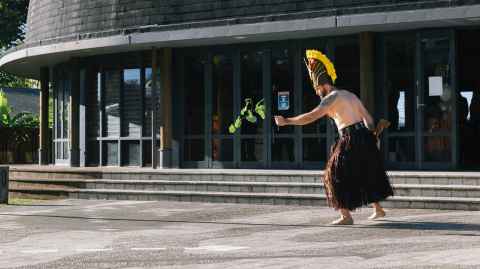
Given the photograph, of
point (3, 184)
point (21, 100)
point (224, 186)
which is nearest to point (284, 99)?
point (224, 186)

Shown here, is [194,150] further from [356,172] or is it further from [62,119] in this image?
[356,172]

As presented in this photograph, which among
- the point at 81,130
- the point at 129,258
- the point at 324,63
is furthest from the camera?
the point at 81,130

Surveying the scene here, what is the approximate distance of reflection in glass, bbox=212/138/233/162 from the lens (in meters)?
17.8

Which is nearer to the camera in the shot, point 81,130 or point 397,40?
point 397,40

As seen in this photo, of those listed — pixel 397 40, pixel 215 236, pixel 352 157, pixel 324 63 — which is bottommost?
pixel 215 236

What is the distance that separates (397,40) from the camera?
1611 centimetres

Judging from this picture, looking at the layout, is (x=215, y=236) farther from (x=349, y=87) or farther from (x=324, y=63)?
(x=349, y=87)

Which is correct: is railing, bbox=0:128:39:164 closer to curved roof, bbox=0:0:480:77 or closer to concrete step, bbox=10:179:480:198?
curved roof, bbox=0:0:480:77

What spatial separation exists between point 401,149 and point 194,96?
15.8 ft

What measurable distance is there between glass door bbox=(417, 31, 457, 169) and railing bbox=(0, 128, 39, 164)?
14.5 m

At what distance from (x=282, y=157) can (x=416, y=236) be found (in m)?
8.69

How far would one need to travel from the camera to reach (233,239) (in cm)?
883

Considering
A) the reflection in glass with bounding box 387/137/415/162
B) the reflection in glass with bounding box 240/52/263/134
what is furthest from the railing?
the reflection in glass with bounding box 387/137/415/162

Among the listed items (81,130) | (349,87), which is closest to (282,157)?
(349,87)
